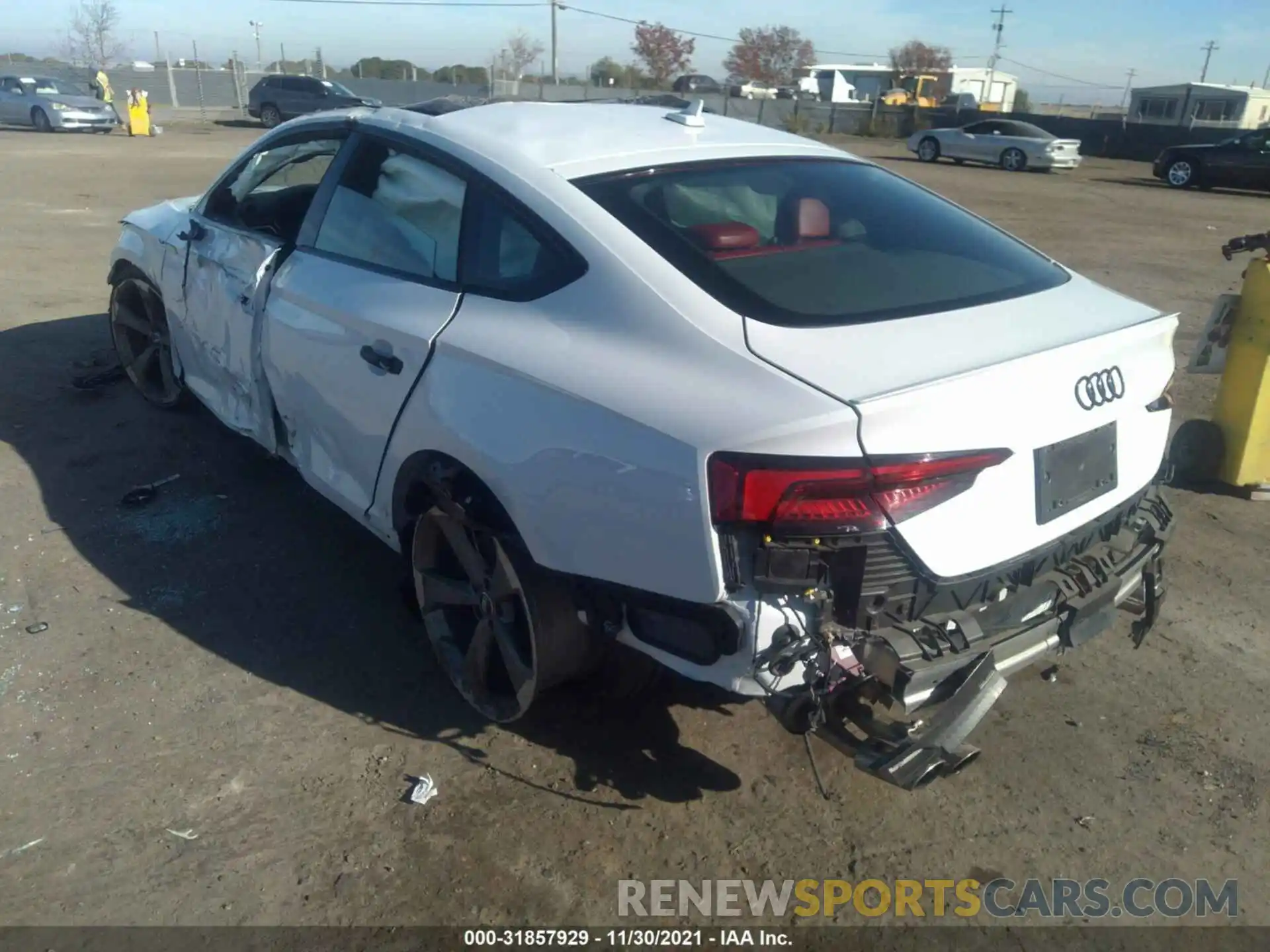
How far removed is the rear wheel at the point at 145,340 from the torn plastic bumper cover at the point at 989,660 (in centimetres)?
412

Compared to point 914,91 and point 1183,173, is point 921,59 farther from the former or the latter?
point 1183,173

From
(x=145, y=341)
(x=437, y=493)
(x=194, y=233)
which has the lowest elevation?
(x=145, y=341)

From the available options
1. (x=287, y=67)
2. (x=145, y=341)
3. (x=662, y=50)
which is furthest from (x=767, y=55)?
(x=145, y=341)

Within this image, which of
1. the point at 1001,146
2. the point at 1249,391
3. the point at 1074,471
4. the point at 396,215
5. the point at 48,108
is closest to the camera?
the point at 1074,471

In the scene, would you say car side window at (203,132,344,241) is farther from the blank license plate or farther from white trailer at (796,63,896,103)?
white trailer at (796,63,896,103)

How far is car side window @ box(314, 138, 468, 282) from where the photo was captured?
10.3 ft

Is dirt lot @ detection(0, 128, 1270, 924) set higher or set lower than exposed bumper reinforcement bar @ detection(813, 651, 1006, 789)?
lower

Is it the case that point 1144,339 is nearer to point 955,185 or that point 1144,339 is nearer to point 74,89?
point 955,185

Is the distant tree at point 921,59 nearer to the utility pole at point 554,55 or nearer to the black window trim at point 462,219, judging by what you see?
the utility pole at point 554,55

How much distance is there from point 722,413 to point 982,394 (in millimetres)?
601

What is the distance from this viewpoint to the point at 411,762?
299 centimetres

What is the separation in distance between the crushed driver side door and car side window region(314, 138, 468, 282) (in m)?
0.25

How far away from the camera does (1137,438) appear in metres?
2.78

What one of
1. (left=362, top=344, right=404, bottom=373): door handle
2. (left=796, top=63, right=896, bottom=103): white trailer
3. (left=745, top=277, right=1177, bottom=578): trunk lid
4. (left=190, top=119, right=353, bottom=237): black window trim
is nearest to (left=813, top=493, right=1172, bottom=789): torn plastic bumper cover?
(left=745, top=277, right=1177, bottom=578): trunk lid
